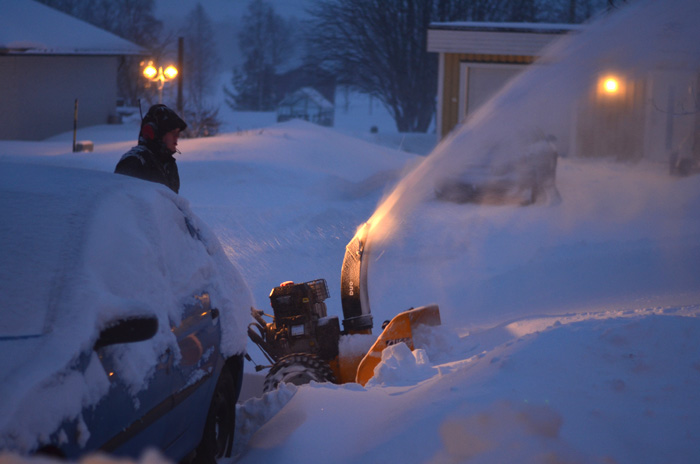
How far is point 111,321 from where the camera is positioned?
2863 mm

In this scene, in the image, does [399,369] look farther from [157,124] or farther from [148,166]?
[157,124]

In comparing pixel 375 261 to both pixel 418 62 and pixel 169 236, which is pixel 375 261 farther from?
pixel 418 62

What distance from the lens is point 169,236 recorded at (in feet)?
12.9

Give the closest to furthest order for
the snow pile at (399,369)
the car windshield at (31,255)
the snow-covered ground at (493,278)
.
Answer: the car windshield at (31,255), the snow-covered ground at (493,278), the snow pile at (399,369)

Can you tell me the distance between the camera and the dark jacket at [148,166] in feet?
18.7

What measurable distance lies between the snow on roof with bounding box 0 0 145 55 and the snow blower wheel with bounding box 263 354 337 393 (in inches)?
763

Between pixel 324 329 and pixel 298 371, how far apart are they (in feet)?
1.73

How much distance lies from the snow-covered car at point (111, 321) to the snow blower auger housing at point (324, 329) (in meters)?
0.73

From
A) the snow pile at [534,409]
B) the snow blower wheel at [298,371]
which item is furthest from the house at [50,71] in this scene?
the snow pile at [534,409]

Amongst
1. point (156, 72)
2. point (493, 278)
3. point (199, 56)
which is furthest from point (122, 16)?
point (493, 278)

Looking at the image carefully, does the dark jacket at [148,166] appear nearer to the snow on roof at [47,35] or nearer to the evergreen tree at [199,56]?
the snow on roof at [47,35]

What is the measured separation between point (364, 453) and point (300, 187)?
1149cm

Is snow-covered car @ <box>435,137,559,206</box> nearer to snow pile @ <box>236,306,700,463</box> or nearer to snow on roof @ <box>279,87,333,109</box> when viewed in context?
snow pile @ <box>236,306,700,463</box>

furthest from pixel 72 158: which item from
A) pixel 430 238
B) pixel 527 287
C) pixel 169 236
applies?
pixel 169 236
